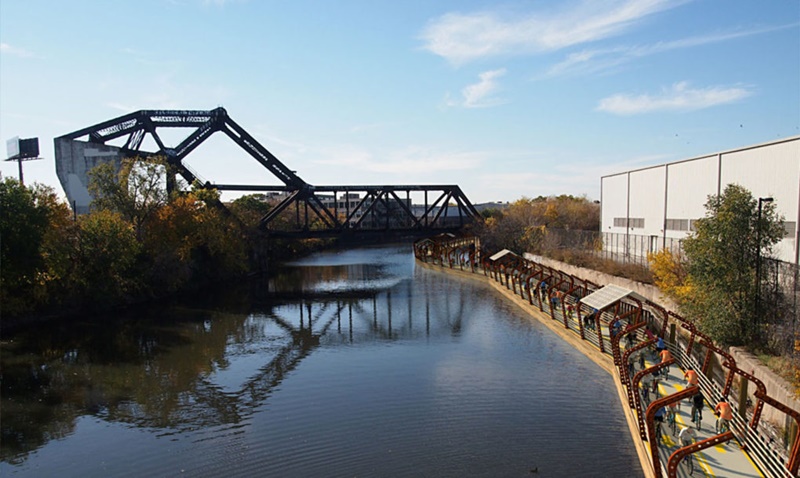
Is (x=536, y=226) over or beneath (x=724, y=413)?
over

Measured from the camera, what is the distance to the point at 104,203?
4009cm

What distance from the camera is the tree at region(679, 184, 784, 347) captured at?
1769cm

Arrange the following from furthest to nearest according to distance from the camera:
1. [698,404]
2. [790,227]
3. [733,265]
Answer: [790,227], [733,265], [698,404]

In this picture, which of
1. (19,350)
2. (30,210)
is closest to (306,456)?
(19,350)

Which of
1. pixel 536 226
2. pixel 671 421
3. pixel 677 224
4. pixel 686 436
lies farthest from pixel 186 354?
pixel 536 226

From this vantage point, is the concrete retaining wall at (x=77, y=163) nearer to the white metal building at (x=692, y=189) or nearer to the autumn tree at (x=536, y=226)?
the autumn tree at (x=536, y=226)

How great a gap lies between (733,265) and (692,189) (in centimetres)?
1754

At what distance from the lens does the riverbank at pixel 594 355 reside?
499 inches

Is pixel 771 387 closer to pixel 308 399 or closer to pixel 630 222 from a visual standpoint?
pixel 308 399

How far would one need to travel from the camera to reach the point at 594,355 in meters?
21.8

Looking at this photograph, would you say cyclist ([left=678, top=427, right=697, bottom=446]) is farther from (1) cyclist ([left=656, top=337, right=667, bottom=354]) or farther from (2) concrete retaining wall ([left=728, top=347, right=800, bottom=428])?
(1) cyclist ([left=656, top=337, right=667, bottom=354])

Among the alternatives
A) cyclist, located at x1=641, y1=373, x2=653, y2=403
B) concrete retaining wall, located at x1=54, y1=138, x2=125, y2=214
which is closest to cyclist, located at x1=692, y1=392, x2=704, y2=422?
cyclist, located at x1=641, y1=373, x2=653, y2=403

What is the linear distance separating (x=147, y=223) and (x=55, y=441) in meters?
28.7

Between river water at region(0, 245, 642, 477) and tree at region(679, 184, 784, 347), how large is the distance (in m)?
4.32
